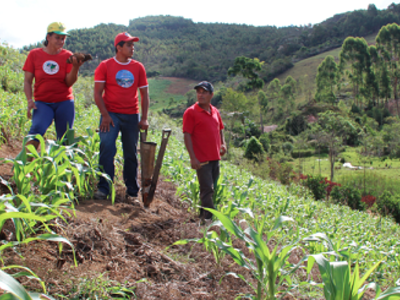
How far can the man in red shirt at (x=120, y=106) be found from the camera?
3.04 metres

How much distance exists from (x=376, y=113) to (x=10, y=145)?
49.5 m

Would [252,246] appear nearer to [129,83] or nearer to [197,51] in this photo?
[129,83]

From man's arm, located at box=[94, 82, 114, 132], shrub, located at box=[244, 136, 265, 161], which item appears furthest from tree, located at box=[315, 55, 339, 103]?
man's arm, located at box=[94, 82, 114, 132]

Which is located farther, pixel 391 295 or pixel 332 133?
pixel 332 133

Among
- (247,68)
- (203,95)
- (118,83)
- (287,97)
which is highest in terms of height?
(247,68)

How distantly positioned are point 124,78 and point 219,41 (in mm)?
128539

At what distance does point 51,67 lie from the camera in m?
3.06

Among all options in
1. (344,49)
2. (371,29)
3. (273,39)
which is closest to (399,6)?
(371,29)

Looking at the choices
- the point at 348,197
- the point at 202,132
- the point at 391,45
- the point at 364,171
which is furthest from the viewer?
the point at 391,45

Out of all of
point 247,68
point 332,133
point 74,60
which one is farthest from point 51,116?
point 247,68

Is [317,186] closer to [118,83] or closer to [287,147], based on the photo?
[118,83]

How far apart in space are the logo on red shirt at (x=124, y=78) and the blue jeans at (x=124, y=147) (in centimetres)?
31

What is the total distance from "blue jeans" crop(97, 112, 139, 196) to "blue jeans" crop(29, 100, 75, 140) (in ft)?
1.36

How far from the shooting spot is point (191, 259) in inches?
89.4
